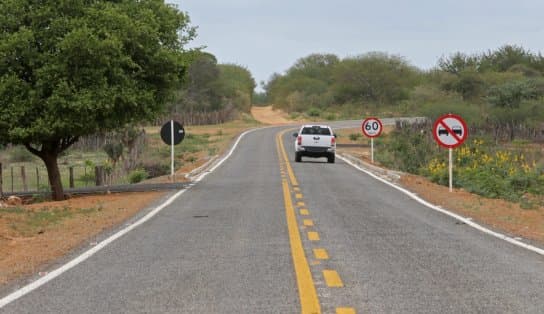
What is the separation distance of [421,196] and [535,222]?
4965 millimetres

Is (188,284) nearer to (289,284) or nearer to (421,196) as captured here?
(289,284)

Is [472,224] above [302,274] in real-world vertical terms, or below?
below

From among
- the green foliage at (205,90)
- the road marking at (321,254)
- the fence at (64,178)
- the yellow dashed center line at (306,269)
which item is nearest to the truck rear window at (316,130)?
the fence at (64,178)

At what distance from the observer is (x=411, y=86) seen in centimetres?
11700

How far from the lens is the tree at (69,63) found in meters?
22.2

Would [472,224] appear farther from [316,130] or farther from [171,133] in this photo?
[316,130]

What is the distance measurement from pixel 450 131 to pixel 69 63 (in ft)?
35.4

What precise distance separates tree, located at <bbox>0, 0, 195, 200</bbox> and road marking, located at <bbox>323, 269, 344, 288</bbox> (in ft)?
47.3

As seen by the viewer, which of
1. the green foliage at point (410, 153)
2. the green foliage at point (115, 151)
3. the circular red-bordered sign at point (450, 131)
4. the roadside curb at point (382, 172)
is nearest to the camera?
the circular red-bordered sign at point (450, 131)

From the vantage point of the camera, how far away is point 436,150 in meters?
41.6

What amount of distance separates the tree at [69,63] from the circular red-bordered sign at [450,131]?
830cm

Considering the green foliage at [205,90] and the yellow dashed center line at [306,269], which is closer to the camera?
the yellow dashed center line at [306,269]

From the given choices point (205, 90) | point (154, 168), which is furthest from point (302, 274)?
point (205, 90)

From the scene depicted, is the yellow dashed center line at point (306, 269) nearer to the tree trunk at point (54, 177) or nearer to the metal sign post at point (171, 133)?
the metal sign post at point (171, 133)
